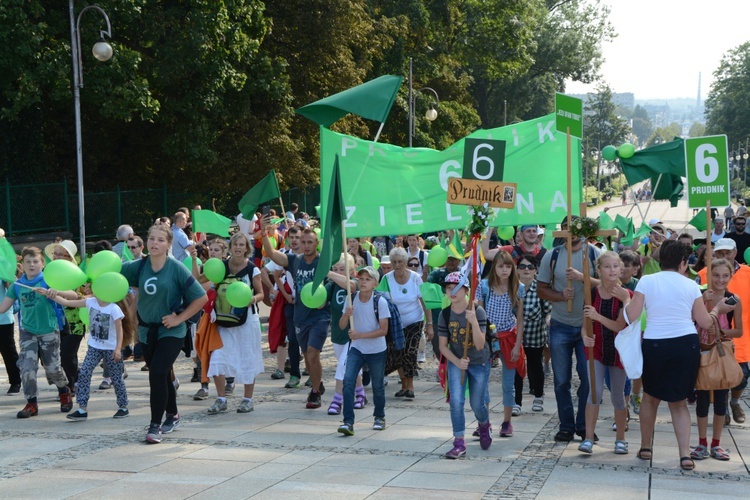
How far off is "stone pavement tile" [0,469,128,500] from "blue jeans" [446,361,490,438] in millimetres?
2453

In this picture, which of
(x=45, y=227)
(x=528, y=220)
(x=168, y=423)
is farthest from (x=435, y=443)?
(x=45, y=227)

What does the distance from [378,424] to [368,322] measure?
0.89 meters

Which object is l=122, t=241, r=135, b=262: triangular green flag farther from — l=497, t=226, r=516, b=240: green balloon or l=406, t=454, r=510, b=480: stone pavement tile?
l=406, t=454, r=510, b=480: stone pavement tile

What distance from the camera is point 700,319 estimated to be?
718cm

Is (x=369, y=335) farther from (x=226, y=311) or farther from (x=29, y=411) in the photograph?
(x=29, y=411)

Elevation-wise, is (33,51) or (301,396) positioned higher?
(33,51)

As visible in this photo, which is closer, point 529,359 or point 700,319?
point 700,319

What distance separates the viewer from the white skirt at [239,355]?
9.77m

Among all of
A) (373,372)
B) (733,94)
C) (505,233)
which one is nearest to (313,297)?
(373,372)

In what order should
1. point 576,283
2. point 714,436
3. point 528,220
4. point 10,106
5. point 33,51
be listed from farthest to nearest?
point 10,106, point 33,51, point 528,220, point 576,283, point 714,436

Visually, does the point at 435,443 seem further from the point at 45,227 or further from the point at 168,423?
the point at 45,227

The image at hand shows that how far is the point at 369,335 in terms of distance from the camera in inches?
351

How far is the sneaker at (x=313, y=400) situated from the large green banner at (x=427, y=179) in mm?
1574

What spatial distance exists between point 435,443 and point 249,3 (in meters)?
22.7
